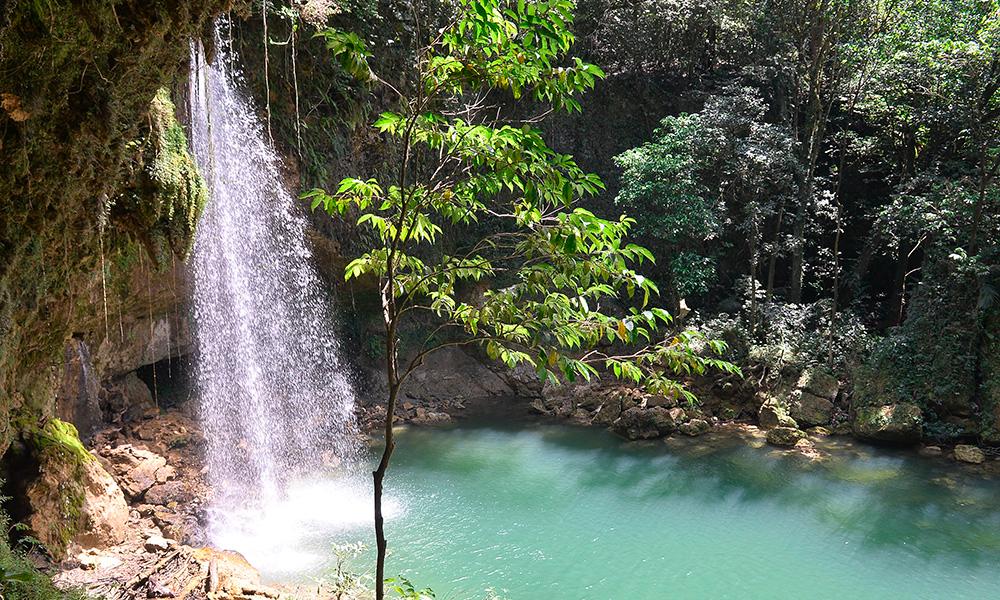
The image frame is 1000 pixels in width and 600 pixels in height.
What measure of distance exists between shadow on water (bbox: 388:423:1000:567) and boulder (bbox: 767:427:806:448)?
1.21 feet

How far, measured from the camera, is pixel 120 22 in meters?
3.00

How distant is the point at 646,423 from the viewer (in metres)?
11.8

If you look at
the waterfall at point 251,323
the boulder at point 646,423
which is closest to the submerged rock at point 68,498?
the waterfall at point 251,323

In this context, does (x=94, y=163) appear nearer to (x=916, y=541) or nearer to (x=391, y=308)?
(x=391, y=308)

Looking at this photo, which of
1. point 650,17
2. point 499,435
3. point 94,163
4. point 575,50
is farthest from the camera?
point 575,50

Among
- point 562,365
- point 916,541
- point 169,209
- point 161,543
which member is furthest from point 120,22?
point 916,541

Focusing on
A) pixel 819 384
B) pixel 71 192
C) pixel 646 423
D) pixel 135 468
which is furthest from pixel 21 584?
pixel 819 384

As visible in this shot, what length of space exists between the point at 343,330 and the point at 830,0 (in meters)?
12.9

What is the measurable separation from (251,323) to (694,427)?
863 centimetres

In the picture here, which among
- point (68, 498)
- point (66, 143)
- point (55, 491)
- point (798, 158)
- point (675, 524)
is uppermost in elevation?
point (798, 158)

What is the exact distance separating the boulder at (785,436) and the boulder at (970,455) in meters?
2.32

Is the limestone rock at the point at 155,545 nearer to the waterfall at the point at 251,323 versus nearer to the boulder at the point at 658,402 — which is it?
the waterfall at the point at 251,323

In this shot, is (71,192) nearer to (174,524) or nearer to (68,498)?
(68,498)

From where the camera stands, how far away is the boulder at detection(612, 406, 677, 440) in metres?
11.7
